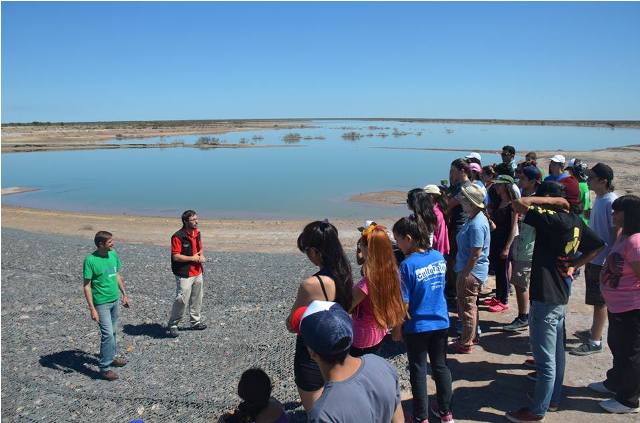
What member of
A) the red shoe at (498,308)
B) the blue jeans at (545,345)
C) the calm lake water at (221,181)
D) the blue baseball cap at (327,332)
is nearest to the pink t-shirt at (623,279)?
the blue jeans at (545,345)

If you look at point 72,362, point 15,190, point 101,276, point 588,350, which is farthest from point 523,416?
point 15,190

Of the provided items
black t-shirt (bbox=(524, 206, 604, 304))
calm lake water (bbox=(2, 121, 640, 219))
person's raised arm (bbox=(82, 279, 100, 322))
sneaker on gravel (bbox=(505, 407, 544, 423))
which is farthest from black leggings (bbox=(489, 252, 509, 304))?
calm lake water (bbox=(2, 121, 640, 219))

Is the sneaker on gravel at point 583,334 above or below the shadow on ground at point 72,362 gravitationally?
above

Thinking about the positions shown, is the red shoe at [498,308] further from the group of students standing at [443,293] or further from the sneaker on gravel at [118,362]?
the sneaker on gravel at [118,362]

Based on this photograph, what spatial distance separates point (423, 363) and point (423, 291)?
2.06 ft

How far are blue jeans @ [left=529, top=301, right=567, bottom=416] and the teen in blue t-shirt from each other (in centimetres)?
84

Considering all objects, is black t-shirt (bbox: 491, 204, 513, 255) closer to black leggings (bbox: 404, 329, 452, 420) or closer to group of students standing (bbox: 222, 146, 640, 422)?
group of students standing (bbox: 222, 146, 640, 422)

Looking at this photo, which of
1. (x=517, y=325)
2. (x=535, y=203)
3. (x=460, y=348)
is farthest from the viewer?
(x=517, y=325)

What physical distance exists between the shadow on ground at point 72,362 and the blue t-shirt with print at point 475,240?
449 centimetres

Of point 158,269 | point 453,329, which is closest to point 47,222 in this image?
point 158,269

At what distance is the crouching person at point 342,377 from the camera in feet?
6.69

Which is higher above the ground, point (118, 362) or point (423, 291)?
point (423, 291)

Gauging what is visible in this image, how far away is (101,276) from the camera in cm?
545

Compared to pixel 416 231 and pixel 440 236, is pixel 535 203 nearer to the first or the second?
pixel 416 231
